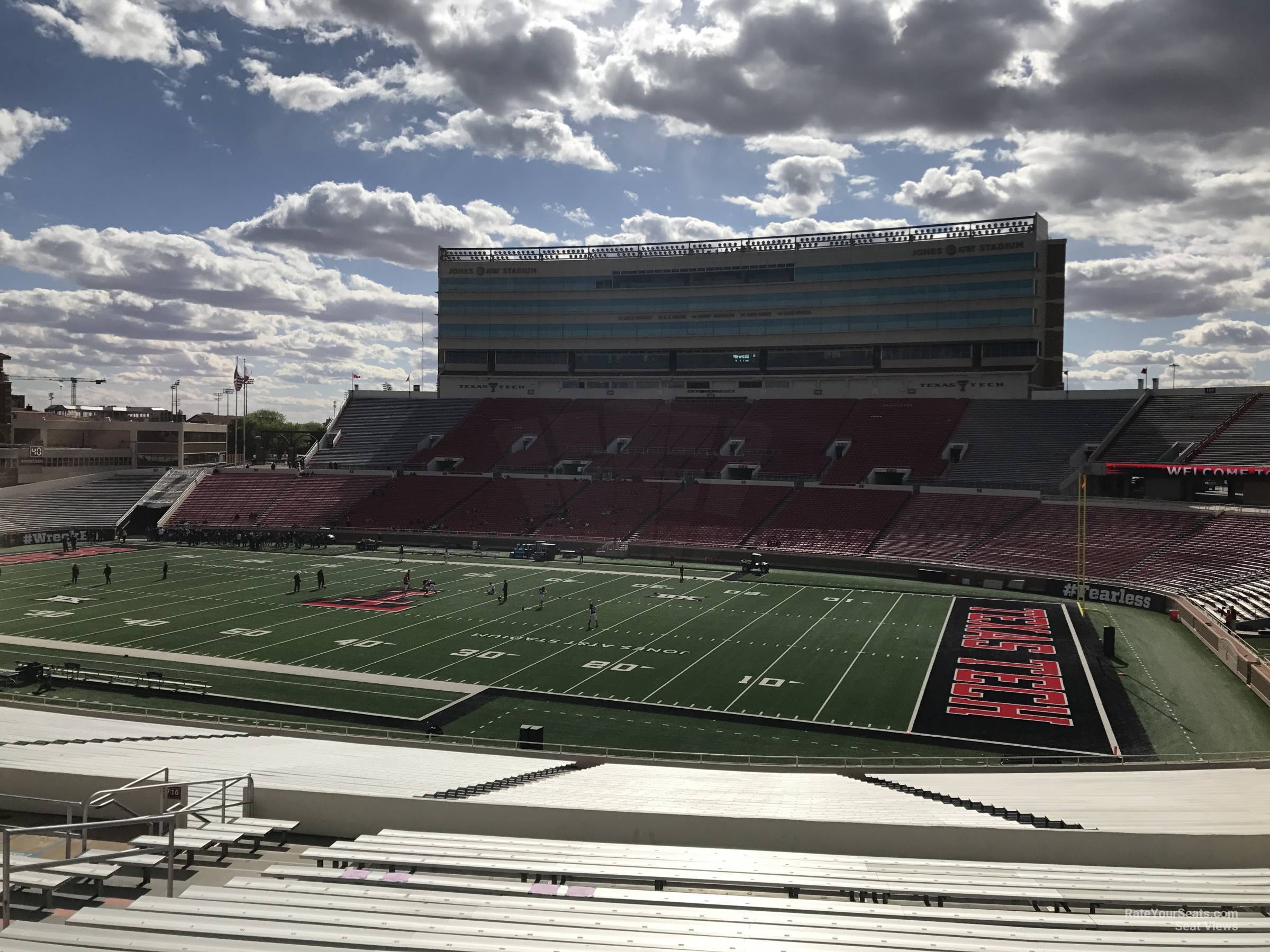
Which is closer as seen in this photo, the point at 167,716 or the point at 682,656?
the point at 167,716

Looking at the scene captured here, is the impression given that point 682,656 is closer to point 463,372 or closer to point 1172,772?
point 1172,772

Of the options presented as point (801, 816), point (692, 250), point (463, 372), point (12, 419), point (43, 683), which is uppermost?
point (692, 250)

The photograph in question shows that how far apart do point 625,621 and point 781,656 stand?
6.64m

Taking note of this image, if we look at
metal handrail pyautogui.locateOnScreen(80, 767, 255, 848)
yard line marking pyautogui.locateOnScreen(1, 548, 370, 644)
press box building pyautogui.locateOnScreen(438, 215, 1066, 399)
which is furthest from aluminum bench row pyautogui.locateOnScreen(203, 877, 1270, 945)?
press box building pyautogui.locateOnScreen(438, 215, 1066, 399)

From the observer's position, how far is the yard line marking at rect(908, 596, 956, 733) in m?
20.2

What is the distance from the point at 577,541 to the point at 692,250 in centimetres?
2986

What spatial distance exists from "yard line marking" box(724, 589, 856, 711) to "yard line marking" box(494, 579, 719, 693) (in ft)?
13.4

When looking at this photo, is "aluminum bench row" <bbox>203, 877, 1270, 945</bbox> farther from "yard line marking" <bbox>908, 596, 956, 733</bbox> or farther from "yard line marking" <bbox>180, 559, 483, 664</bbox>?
"yard line marking" <bbox>180, 559, 483, 664</bbox>

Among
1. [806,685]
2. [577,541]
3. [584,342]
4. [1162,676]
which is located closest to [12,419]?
[584,342]

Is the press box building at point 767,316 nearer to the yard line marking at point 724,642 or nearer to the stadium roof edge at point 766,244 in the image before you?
the stadium roof edge at point 766,244

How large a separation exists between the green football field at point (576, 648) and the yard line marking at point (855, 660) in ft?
0.25

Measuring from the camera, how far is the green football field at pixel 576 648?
19.8 meters

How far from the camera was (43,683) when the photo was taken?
22.1 meters

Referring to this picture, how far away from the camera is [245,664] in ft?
80.4
